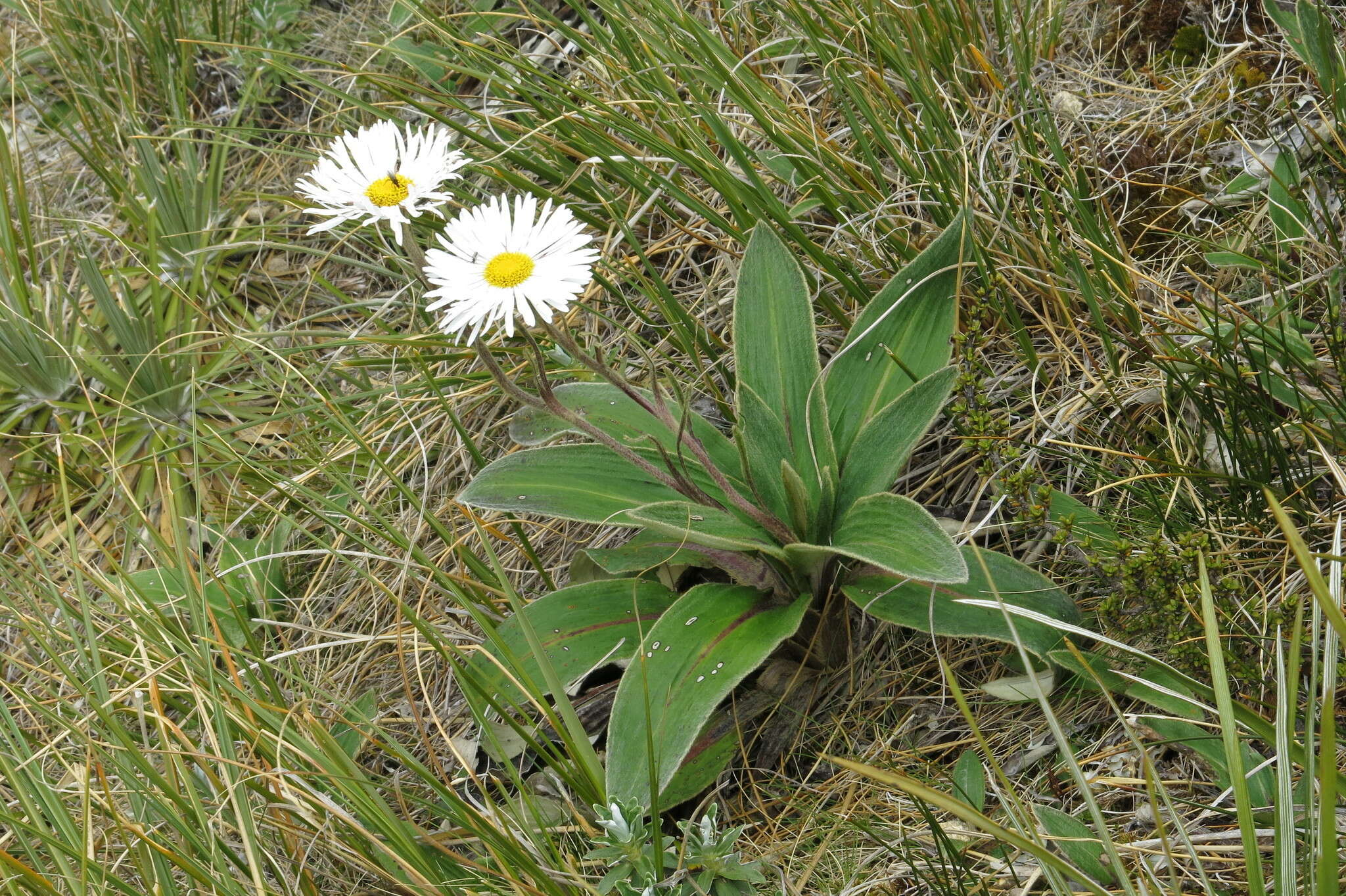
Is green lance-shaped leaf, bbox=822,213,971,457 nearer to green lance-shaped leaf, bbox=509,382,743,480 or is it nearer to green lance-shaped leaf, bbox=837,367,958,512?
green lance-shaped leaf, bbox=837,367,958,512

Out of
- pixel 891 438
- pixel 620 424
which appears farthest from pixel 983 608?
pixel 620 424

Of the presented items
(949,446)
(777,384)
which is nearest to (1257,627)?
(949,446)

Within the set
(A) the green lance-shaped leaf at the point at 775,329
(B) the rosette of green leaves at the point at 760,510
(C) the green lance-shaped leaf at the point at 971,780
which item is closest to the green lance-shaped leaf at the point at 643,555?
(B) the rosette of green leaves at the point at 760,510

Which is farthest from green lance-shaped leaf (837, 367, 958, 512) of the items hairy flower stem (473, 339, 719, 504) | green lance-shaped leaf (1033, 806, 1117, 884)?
green lance-shaped leaf (1033, 806, 1117, 884)

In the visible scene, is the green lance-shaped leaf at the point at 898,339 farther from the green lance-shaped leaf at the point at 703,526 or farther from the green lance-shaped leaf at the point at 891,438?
the green lance-shaped leaf at the point at 703,526

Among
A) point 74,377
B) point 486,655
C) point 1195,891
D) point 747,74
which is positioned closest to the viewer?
point 1195,891

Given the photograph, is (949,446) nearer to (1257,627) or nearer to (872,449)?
(872,449)
